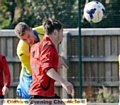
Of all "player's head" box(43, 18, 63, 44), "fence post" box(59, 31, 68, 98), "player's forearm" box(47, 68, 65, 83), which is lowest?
"fence post" box(59, 31, 68, 98)

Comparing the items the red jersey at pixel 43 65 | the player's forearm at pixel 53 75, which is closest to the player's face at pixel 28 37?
the red jersey at pixel 43 65

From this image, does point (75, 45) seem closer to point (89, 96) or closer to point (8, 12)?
point (89, 96)

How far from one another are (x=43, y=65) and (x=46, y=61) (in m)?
0.07

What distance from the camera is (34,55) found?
22.3 ft

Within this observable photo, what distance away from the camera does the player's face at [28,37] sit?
8.04m

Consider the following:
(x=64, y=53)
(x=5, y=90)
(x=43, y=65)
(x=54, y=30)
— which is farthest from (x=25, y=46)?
(x=64, y=53)

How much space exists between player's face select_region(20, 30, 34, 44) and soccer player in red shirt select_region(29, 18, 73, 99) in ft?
3.96

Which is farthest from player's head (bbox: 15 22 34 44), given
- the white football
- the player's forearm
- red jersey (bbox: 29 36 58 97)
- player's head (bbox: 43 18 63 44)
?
the white football

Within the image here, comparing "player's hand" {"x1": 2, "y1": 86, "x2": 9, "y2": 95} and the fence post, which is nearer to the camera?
"player's hand" {"x1": 2, "y1": 86, "x2": 9, "y2": 95}

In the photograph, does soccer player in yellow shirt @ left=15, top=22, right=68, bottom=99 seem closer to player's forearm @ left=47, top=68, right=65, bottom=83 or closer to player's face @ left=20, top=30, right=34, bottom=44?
player's face @ left=20, top=30, right=34, bottom=44

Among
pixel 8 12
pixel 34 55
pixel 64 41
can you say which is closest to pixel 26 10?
pixel 8 12

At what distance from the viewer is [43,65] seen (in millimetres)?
6508

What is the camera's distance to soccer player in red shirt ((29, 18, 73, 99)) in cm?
650

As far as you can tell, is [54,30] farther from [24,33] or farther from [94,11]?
[94,11]
